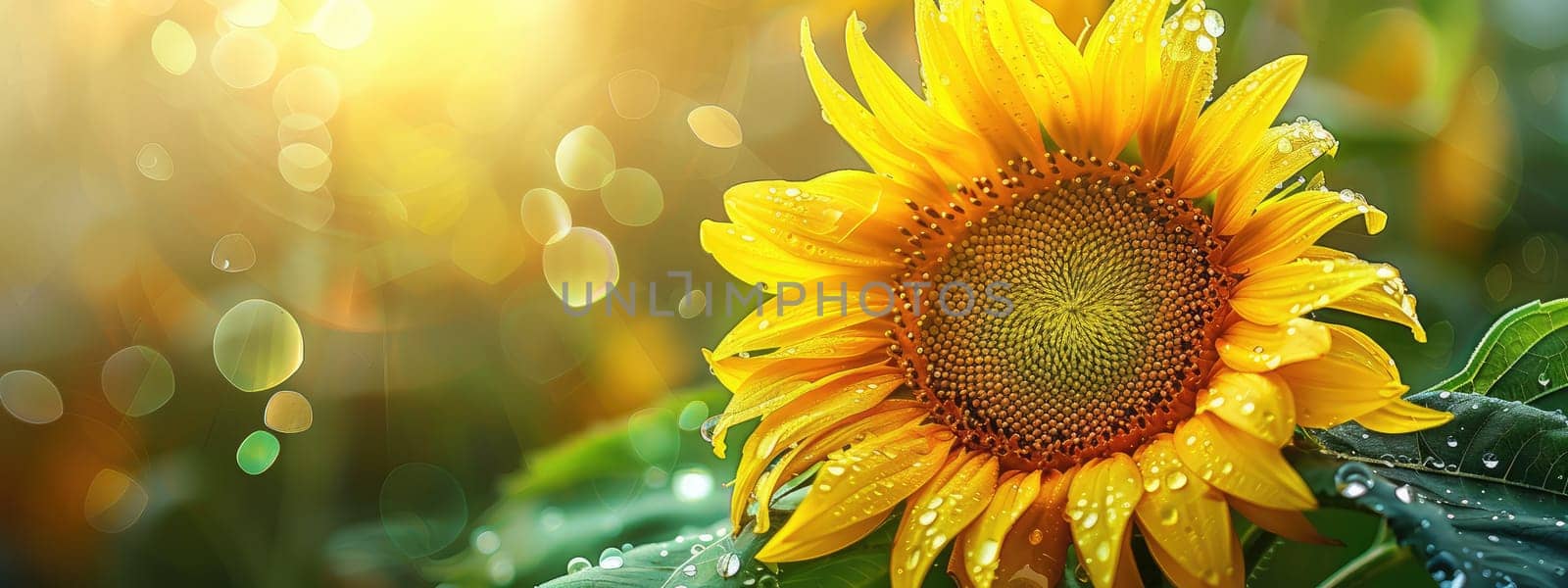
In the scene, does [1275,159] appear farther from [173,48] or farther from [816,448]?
[173,48]

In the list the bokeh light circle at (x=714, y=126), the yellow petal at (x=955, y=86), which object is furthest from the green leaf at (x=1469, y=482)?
the bokeh light circle at (x=714, y=126)

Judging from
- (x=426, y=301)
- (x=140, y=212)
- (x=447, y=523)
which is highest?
(x=140, y=212)

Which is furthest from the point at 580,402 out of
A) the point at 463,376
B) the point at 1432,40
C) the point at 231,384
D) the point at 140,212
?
the point at 1432,40

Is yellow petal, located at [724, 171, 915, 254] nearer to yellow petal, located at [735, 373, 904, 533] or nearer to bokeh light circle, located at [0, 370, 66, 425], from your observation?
yellow petal, located at [735, 373, 904, 533]

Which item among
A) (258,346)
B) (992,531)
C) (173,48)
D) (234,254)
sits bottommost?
(992,531)

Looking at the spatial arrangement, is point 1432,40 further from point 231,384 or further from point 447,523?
point 231,384

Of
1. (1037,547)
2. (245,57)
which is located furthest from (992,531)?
(245,57)
